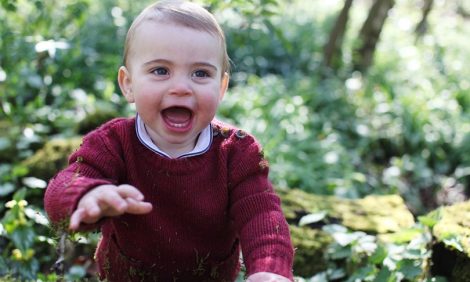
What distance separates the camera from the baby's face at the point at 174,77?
192cm

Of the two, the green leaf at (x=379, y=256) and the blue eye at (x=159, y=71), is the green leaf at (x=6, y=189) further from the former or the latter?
the green leaf at (x=379, y=256)

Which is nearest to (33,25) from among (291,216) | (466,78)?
(291,216)

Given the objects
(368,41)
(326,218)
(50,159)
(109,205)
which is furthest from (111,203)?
(368,41)

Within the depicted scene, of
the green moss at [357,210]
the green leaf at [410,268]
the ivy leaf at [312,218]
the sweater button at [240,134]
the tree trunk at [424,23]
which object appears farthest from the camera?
the tree trunk at [424,23]

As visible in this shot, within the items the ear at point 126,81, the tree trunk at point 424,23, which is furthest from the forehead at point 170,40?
the tree trunk at point 424,23

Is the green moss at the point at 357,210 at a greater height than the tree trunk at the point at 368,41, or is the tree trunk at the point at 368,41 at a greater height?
the tree trunk at the point at 368,41

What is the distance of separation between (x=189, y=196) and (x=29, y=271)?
1.27 metres

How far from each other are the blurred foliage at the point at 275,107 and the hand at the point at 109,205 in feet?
3.89

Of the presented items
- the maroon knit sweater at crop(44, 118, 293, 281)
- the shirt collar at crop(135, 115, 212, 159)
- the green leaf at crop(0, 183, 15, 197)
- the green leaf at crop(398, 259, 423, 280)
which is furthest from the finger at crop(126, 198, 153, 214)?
the green leaf at crop(0, 183, 15, 197)

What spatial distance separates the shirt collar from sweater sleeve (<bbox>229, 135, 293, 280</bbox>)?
10 centimetres

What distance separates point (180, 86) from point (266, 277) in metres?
0.63

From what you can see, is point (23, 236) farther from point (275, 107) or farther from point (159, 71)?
point (275, 107)

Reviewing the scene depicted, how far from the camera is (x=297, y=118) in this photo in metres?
5.62

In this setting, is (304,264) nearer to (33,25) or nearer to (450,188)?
(33,25)
